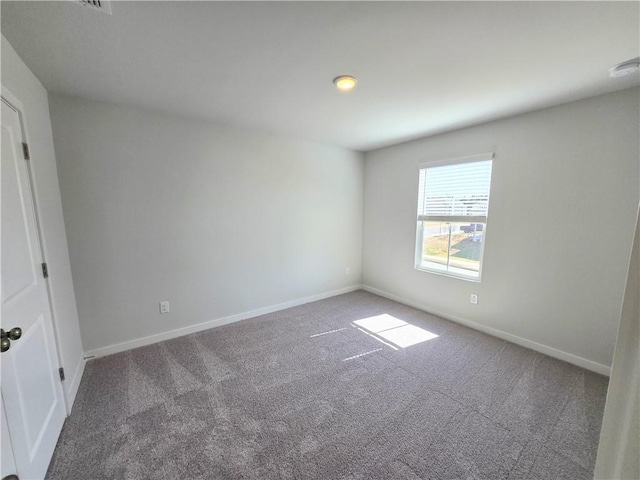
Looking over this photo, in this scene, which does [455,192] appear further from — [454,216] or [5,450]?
[5,450]

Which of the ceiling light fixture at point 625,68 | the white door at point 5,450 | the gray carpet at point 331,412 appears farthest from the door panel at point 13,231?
the ceiling light fixture at point 625,68

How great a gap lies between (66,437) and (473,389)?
2939mm

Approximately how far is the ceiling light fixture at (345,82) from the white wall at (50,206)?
1.97 meters

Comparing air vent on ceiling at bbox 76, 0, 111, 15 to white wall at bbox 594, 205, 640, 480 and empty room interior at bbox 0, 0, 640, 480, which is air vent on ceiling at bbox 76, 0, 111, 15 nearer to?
empty room interior at bbox 0, 0, 640, 480

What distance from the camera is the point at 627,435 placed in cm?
72

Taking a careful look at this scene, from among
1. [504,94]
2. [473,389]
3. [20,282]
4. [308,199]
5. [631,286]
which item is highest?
[504,94]

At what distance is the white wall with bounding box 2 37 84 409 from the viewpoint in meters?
1.62

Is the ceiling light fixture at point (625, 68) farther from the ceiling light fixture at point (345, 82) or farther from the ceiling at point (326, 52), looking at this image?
the ceiling light fixture at point (345, 82)

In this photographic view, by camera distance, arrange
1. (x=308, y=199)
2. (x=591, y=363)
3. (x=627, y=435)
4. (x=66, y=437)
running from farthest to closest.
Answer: (x=308, y=199) → (x=591, y=363) → (x=66, y=437) → (x=627, y=435)

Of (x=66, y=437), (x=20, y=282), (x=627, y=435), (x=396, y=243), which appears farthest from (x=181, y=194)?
(x=627, y=435)

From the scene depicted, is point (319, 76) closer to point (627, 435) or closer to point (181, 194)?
point (181, 194)

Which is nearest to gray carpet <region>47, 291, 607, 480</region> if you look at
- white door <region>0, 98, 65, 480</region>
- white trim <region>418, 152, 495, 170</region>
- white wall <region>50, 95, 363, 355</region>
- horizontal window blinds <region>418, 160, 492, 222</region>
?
white door <region>0, 98, 65, 480</region>

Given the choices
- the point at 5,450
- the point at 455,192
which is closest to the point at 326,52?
the point at 455,192

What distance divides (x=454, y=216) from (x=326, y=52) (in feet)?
8.32
